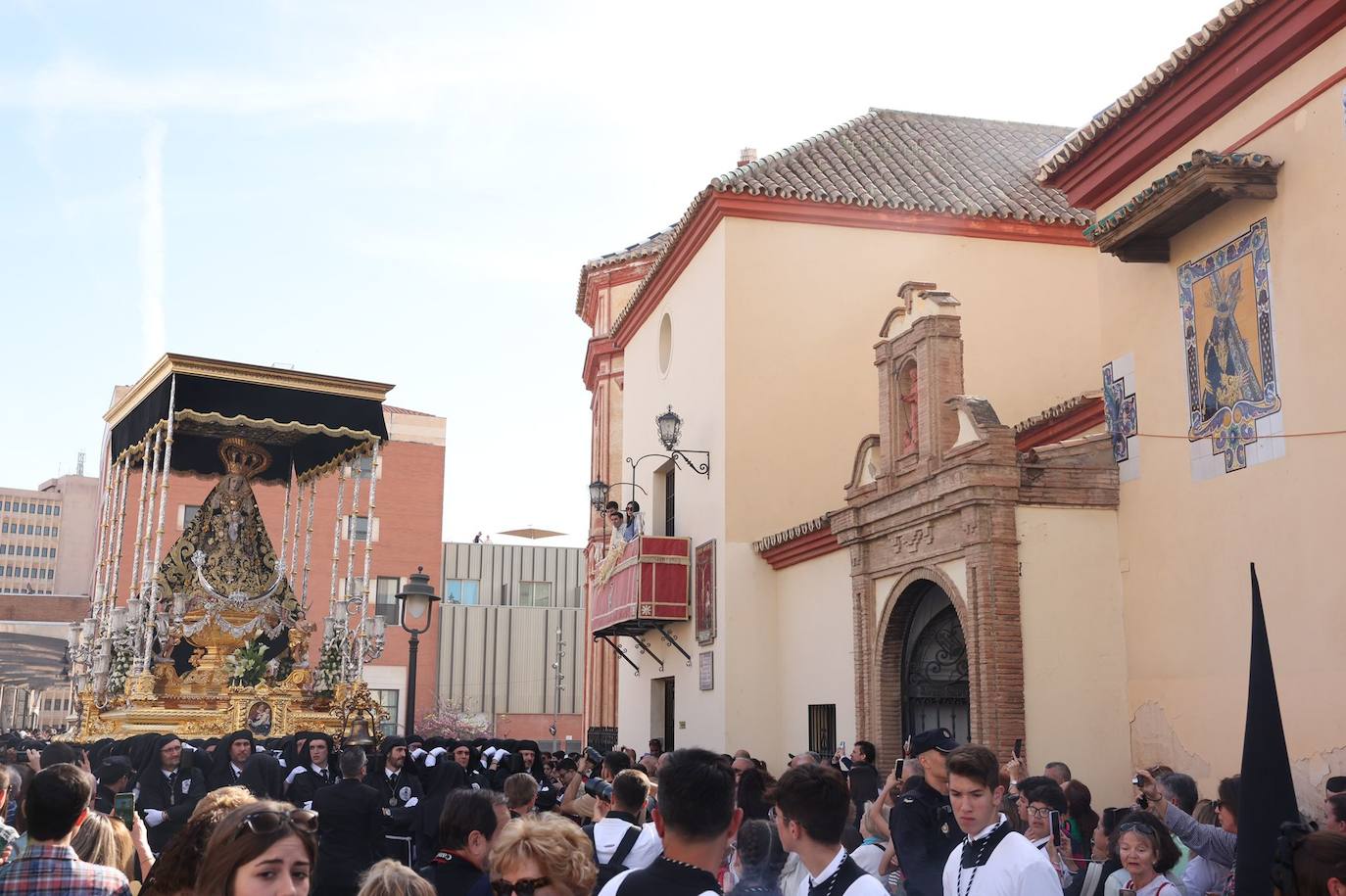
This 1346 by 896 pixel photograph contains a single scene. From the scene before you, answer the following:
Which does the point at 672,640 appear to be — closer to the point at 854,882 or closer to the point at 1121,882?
the point at 1121,882

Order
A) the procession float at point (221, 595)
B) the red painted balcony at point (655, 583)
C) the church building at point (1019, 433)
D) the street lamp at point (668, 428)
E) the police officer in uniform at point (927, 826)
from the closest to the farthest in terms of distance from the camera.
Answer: the police officer in uniform at point (927, 826), the church building at point (1019, 433), the procession float at point (221, 595), the street lamp at point (668, 428), the red painted balcony at point (655, 583)

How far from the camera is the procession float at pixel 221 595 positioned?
54.2 feet

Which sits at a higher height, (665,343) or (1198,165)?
(665,343)

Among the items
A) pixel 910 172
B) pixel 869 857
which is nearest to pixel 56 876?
pixel 869 857

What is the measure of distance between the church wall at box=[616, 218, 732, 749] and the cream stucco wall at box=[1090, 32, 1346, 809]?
8.13 m

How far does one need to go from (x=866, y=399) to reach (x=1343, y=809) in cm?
1499

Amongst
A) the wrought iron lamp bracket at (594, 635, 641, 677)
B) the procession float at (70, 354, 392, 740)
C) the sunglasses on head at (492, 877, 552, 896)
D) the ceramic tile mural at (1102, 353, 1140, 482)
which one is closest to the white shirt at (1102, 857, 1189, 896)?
the sunglasses on head at (492, 877, 552, 896)

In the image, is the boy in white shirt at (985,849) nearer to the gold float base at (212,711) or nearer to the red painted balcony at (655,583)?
the gold float base at (212,711)

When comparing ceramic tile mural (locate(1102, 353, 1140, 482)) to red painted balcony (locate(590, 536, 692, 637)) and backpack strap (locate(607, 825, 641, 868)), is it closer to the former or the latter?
backpack strap (locate(607, 825, 641, 868))

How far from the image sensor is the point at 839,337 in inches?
810

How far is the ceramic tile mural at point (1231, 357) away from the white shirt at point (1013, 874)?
22.1 feet

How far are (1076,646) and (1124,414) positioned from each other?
228 centimetres

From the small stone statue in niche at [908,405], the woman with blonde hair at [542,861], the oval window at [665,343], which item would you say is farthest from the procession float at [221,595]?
the woman with blonde hair at [542,861]

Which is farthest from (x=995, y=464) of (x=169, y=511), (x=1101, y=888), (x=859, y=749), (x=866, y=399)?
(x=169, y=511)
